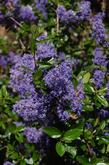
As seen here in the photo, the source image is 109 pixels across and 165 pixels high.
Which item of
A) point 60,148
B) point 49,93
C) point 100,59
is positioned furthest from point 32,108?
point 100,59

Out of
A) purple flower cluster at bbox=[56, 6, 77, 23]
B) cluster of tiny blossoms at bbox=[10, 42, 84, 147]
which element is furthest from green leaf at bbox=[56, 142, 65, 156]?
purple flower cluster at bbox=[56, 6, 77, 23]

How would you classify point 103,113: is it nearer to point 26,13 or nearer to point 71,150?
point 71,150

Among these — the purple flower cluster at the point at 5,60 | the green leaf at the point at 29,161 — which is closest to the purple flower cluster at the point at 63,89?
the green leaf at the point at 29,161

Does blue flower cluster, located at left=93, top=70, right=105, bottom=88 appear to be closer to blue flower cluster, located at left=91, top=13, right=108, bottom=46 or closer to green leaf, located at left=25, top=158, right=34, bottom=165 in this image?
blue flower cluster, located at left=91, top=13, right=108, bottom=46

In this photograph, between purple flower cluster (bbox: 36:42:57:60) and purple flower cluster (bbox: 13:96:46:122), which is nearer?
purple flower cluster (bbox: 13:96:46:122)

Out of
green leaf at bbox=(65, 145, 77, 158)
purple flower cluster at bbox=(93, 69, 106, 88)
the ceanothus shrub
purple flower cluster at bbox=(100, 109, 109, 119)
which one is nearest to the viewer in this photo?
the ceanothus shrub

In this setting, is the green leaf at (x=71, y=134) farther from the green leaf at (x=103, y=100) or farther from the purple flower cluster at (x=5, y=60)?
the purple flower cluster at (x=5, y=60)
